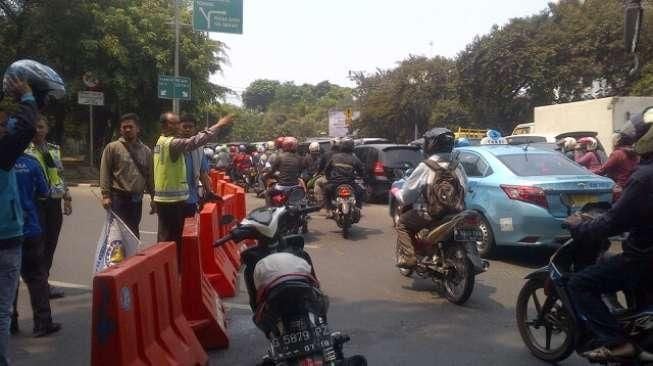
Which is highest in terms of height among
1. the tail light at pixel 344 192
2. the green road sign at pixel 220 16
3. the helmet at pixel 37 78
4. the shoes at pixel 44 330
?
the green road sign at pixel 220 16

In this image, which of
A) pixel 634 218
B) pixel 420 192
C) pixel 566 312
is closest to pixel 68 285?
pixel 420 192

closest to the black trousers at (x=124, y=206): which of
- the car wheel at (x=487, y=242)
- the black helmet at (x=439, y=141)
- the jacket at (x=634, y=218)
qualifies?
the black helmet at (x=439, y=141)

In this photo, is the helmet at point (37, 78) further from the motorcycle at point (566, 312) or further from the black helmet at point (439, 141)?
the black helmet at point (439, 141)

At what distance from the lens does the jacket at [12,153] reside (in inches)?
131

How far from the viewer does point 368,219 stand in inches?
516

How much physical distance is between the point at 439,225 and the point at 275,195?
427 cm

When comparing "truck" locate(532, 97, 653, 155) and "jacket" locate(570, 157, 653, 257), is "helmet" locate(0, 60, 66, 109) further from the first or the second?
"truck" locate(532, 97, 653, 155)

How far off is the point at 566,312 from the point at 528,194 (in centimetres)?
369

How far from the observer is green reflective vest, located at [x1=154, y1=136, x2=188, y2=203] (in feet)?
21.4

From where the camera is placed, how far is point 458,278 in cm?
627

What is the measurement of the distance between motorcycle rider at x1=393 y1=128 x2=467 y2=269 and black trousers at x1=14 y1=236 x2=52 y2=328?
348cm

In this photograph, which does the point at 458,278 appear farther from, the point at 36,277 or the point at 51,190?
the point at 51,190

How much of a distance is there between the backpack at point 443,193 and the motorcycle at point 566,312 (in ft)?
5.15

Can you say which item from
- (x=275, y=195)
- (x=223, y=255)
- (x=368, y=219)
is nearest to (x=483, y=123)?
(x=368, y=219)
